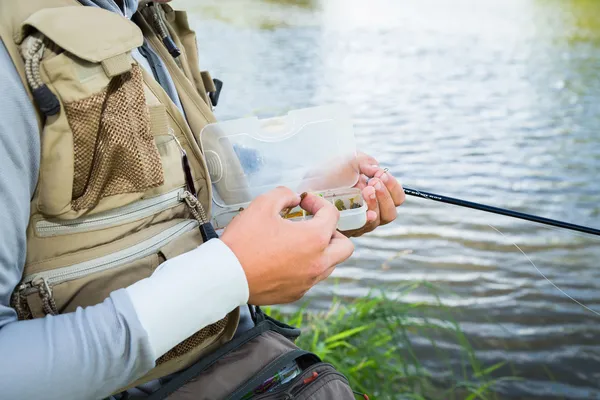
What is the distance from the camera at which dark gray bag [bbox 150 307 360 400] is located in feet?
2.83

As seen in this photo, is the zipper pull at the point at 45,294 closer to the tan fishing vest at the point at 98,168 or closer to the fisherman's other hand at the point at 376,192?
the tan fishing vest at the point at 98,168

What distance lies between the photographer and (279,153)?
3.58 ft

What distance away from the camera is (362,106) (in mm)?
4270

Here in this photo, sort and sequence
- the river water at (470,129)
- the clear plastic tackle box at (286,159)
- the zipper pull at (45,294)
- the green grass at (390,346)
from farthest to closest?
the river water at (470,129)
the green grass at (390,346)
the clear plastic tackle box at (286,159)
the zipper pull at (45,294)

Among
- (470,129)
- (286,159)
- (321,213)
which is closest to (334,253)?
(321,213)

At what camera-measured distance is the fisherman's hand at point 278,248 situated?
74 centimetres

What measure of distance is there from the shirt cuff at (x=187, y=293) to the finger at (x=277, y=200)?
0.09 m

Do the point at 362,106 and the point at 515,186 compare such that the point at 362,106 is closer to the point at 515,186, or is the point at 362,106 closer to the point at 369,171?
the point at 515,186

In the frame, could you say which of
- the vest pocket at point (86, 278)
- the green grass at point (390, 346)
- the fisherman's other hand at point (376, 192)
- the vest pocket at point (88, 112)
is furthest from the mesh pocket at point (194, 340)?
the green grass at point (390, 346)

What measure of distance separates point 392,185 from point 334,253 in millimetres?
427

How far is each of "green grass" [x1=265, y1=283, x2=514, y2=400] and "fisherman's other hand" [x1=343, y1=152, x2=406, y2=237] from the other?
1.37m

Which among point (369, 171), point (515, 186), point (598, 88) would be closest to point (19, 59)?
point (369, 171)

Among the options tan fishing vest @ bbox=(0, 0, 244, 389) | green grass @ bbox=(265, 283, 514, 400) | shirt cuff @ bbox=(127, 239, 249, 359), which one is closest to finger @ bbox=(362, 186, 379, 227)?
tan fishing vest @ bbox=(0, 0, 244, 389)

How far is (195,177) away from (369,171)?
0.43 metres
